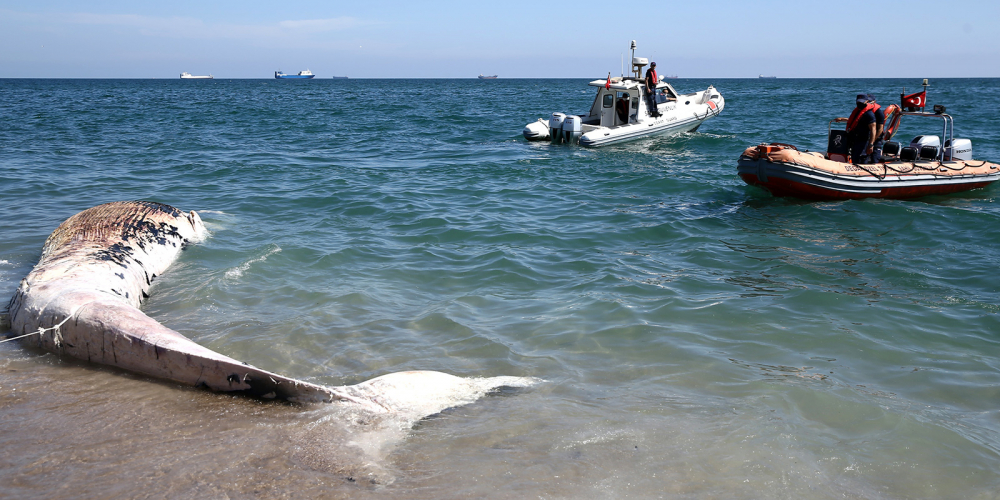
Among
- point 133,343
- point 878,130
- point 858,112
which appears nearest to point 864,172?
point 878,130

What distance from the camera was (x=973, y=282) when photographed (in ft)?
19.9

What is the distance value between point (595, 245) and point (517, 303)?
7.31 feet

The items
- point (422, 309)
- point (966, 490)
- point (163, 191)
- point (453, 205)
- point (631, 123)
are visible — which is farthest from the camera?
point (631, 123)

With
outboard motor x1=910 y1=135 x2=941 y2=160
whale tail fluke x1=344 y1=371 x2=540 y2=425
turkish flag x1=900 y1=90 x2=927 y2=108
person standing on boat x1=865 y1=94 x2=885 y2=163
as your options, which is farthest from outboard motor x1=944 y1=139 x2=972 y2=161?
→ whale tail fluke x1=344 y1=371 x2=540 y2=425

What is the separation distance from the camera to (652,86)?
55.0 ft

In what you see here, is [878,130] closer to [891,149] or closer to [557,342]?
[891,149]

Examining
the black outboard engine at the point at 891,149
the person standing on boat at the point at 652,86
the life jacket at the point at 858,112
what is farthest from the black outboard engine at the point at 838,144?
the person standing on boat at the point at 652,86

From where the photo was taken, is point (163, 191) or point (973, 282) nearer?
point (973, 282)

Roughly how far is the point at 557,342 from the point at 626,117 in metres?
13.7

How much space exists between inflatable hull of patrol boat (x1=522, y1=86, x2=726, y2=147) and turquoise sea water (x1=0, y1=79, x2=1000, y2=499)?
5.38 m

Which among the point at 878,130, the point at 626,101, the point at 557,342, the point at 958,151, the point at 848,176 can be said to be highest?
the point at 626,101

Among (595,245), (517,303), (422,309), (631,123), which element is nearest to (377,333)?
(422,309)

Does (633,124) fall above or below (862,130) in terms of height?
above

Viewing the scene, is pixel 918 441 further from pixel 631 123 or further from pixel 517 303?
pixel 631 123
